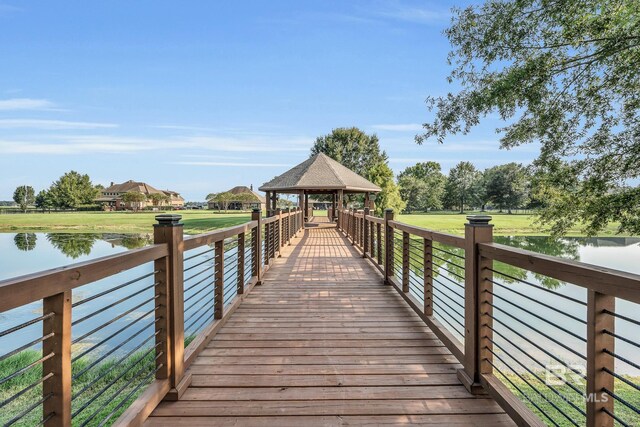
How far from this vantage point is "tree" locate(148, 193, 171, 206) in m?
66.7

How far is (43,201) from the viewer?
2734 inches

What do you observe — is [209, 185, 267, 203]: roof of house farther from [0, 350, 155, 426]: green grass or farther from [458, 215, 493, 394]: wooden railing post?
[458, 215, 493, 394]: wooden railing post

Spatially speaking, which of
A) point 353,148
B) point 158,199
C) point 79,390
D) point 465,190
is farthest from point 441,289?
point 158,199

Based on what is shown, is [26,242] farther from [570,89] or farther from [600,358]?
[600,358]

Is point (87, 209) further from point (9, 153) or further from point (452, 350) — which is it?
point (452, 350)

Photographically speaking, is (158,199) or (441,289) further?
(158,199)

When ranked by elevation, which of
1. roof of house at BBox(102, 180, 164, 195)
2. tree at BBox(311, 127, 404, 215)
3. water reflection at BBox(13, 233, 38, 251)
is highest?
tree at BBox(311, 127, 404, 215)

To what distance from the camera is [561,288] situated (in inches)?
571

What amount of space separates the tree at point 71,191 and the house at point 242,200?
80.6 feet

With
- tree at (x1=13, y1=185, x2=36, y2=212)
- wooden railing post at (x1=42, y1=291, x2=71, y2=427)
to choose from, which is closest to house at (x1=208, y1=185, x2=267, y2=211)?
tree at (x1=13, y1=185, x2=36, y2=212)

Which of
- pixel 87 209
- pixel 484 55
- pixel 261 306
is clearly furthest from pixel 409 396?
pixel 87 209

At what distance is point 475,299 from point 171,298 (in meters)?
2.01

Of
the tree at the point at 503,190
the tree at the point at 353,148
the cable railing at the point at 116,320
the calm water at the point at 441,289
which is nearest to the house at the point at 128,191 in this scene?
the calm water at the point at 441,289

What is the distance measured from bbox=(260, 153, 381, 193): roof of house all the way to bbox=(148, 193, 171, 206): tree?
2196 inches
